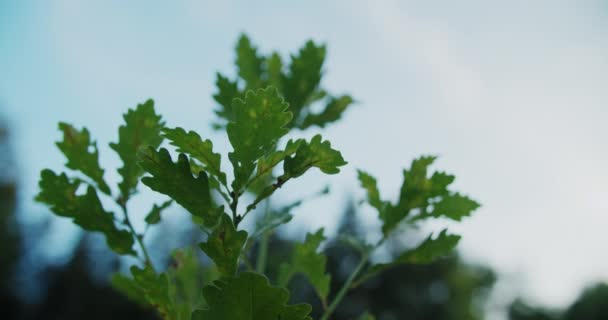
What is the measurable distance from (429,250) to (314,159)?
0.71 m

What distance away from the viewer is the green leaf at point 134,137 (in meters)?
1.50

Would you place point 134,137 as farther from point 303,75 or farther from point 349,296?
point 349,296

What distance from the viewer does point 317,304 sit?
19344 mm

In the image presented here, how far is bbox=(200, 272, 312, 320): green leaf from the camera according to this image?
1005mm

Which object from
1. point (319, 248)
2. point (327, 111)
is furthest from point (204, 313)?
point (327, 111)

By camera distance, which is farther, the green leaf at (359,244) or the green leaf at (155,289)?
the green leaf at (359,244)

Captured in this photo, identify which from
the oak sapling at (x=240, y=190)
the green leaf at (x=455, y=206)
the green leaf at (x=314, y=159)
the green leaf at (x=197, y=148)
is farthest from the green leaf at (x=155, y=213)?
the green leaf at (x=455, y=206)

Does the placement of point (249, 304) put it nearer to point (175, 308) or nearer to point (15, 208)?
point (175, 308)

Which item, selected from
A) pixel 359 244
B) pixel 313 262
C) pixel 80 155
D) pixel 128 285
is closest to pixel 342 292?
pixel 313 262

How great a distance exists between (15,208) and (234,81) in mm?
29634

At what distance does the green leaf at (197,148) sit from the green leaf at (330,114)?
2.55 ft

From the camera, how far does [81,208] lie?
1.43 metres

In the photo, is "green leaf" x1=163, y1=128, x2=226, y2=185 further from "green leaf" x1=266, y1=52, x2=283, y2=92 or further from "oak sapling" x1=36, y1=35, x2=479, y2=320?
"green leaf" x1=266, y1=52, x2=283, y2=92

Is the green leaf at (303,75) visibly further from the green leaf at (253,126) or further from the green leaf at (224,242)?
the green leaf at (224,242)
